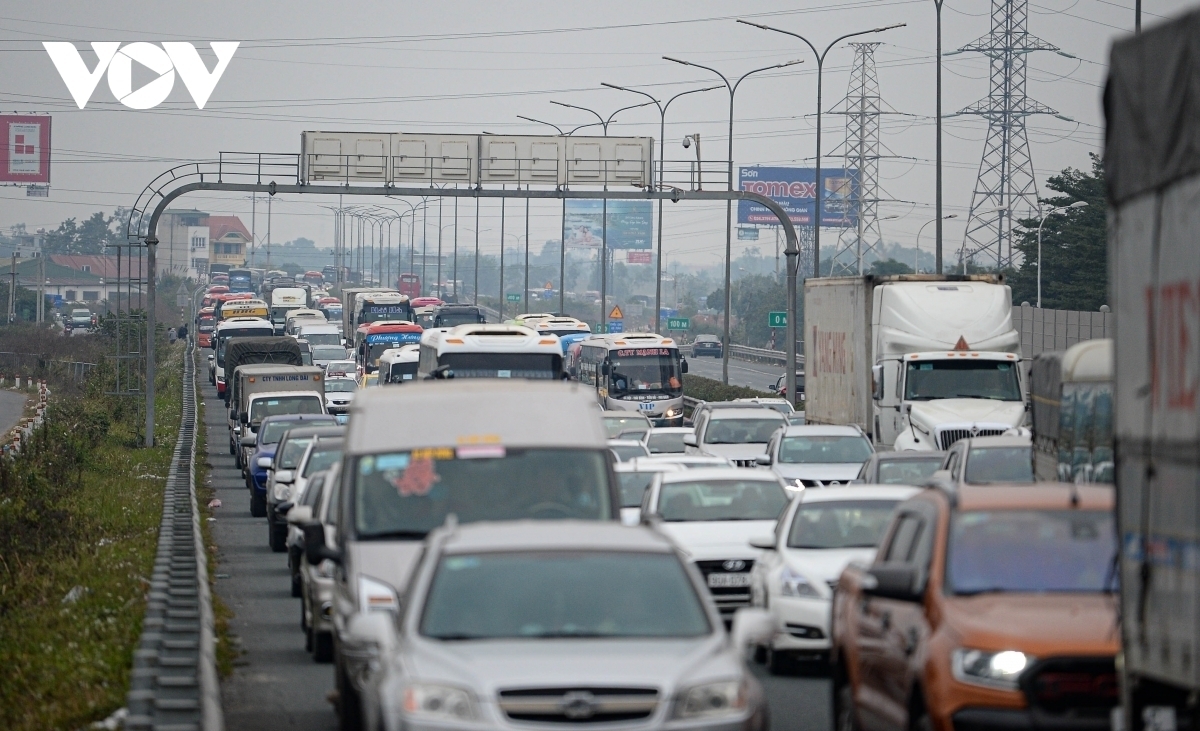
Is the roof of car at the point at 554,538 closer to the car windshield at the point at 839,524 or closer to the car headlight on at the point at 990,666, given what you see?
the car headlight on at the point at 990,666

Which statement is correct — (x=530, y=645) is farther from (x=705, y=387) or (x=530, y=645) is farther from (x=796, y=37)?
(x=705, y=387)

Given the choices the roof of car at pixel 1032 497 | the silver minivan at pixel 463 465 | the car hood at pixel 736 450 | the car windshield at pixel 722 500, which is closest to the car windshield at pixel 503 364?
the car hood at pixel 736 450

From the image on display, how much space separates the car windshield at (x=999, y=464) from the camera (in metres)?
21.7

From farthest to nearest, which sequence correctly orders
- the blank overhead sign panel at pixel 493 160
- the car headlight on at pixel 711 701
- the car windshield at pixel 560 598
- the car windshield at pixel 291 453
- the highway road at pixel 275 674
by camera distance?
the blank overhead sign panel at pixel 493 160 < the car windshield at pixel 291 453 < the highway road at pixel 275 674 < the car windshield at pixel 560 598 < the car headlight on at pixel 711 701

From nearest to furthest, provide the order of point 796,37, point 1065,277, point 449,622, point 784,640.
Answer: point 449,622
point 784,640
point 796,37
point 1065,277

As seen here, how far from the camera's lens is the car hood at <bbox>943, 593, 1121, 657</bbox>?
791cm

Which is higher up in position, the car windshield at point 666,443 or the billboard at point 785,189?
the billboard at point 785,189

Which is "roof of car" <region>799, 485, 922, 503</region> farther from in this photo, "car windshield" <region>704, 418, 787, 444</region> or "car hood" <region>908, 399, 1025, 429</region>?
"car windshield" <region>704, 418, 787, 444</region>

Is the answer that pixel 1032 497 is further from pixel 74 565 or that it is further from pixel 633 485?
pixel 74 565

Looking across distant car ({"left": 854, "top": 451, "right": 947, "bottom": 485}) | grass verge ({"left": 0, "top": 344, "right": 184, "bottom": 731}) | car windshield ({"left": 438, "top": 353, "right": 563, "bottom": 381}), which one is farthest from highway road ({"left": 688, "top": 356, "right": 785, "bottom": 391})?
distant car ({"left": 854, "top": 451, "right": 947, "bottom": 485})

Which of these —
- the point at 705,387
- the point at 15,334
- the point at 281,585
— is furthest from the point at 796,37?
the point at 15,334

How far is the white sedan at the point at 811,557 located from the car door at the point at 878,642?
355 centimetres

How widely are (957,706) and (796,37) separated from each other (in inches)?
1592

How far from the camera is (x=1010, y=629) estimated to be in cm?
801
